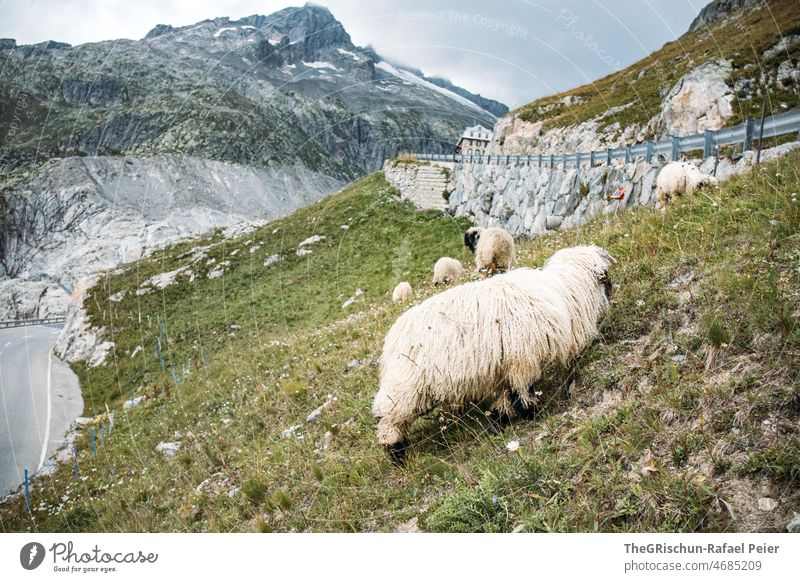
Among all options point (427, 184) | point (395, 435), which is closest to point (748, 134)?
point (395, 435)

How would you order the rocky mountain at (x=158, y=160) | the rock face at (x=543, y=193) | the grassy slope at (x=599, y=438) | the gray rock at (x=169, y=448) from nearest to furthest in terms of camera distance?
the grassy slope at (x=599, y=438) < the gray rock at (x=169, y=448) < the rock face at (x=543, y=193) < the rocky mountain at (x=158, y=160)

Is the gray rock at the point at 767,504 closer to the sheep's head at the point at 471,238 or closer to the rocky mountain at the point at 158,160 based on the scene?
the sheep's head at the point at 471,238

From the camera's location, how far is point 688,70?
980 inches

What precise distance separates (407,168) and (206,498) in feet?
107

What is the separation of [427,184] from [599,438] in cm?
3189

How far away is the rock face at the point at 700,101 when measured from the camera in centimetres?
2155

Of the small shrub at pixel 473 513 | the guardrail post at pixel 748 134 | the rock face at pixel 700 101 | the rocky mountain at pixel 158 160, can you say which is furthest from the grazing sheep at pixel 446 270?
the rocky mountain at pixel 158 160

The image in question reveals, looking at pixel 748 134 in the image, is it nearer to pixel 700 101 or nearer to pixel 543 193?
pixel 543 193

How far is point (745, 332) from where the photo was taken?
356cm

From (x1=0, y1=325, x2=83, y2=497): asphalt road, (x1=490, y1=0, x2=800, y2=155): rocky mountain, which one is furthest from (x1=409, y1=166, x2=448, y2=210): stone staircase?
(x1=0, y1=325, x2=83, y2=497): asphalt road

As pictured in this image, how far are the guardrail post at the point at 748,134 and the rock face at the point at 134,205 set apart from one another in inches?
1678
